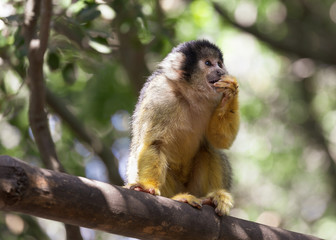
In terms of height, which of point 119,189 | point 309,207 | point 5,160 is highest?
point 5,160


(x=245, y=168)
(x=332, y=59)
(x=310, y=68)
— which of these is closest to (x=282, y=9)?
(x=310, y=68)

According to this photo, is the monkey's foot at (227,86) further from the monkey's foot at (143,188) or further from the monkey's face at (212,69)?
the monkey's foot at (143,188)

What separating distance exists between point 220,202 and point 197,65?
196cm

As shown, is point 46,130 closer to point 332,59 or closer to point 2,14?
point 2,14

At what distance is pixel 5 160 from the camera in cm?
315

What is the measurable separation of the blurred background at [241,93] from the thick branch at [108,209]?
97.0 inches

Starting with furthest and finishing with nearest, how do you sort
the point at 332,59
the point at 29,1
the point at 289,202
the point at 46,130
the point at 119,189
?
the point at 289,202, the point at 332,59, the point at 46,130, the point at 29,1, the point at 119,189

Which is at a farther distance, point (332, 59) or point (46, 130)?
point (332, 59)

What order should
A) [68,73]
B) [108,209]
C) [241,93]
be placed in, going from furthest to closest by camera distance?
[241,93] → [68,73] → [108,209]

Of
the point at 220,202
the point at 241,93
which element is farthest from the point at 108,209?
the point at 241,93

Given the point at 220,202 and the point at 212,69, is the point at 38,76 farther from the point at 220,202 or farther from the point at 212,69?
the point at 220,202

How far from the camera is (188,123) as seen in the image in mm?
6051

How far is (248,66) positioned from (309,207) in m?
4.48

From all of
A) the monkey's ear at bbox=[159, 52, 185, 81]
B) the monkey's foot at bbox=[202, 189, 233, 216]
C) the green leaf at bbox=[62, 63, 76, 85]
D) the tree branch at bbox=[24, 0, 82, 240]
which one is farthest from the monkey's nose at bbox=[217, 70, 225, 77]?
the tree branch at bbox=[24, 0, 82, 240]
